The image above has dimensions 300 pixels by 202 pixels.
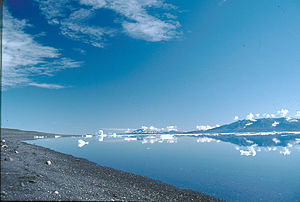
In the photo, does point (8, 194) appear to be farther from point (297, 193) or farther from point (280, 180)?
point (280, 180)

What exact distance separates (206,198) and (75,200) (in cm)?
1209

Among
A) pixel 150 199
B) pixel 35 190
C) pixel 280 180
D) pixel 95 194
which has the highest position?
pixel 35 190

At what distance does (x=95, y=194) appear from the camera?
13758 millimetres

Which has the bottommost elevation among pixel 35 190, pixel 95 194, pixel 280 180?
pixel 280 180

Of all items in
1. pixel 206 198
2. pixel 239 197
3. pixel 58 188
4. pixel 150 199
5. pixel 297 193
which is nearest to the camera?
pixel 58 188

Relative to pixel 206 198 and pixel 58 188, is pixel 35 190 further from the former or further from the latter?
pixel 206 198

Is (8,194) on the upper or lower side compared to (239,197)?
upper

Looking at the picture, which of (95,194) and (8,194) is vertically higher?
(8,194)

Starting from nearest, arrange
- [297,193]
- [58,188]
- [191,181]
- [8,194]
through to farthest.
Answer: [8,194], [58,188], [297,193], [191,181]

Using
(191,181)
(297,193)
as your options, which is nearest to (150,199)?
(191,181)

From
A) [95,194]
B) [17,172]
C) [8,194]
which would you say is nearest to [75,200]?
[95,194]

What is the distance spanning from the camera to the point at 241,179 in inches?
1056

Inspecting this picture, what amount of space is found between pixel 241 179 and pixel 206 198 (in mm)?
11217

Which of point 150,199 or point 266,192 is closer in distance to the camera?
point 150,199
